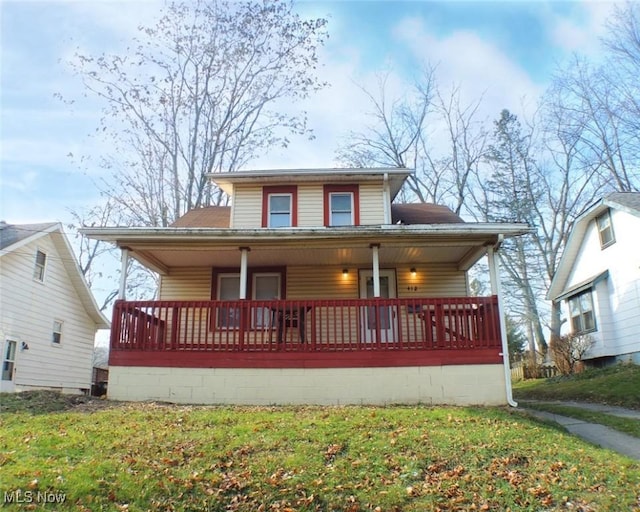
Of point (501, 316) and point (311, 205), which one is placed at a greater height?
point (311, 205)

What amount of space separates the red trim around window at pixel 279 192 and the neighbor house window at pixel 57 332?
26.6 ft

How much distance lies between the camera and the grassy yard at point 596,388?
1089 centimetres

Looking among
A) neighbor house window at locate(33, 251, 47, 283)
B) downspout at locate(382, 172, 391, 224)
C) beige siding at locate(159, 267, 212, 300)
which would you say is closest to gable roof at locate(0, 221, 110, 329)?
neighbor house window at locate(33, 251, 47, 283)

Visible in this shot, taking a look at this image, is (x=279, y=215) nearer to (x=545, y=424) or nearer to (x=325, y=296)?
(x=325, y=296)

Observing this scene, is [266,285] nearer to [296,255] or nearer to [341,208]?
[296,255]

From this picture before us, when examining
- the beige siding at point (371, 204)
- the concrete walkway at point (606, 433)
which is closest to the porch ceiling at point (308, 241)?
the beige siding at point (371, 204)

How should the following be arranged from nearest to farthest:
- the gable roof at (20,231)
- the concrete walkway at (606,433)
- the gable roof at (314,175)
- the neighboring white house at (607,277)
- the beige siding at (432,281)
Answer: the concrete walkway at (606,433) < the beige siding at (432,281) < the gable roof at (314,175) < the gable roof at (20,231) < the neighboring white house at (607,277)

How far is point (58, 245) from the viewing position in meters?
15.5

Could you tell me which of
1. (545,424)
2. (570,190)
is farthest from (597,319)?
(545,424)

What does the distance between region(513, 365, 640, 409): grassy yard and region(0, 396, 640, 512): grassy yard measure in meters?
4.89

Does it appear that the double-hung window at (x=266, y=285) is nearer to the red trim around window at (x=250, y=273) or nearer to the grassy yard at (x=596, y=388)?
the red trim around window at (x=250, y=273)

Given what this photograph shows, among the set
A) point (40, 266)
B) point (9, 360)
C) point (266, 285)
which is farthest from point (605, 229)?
point (9, 360)

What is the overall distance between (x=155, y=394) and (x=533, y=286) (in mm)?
→ 19041
